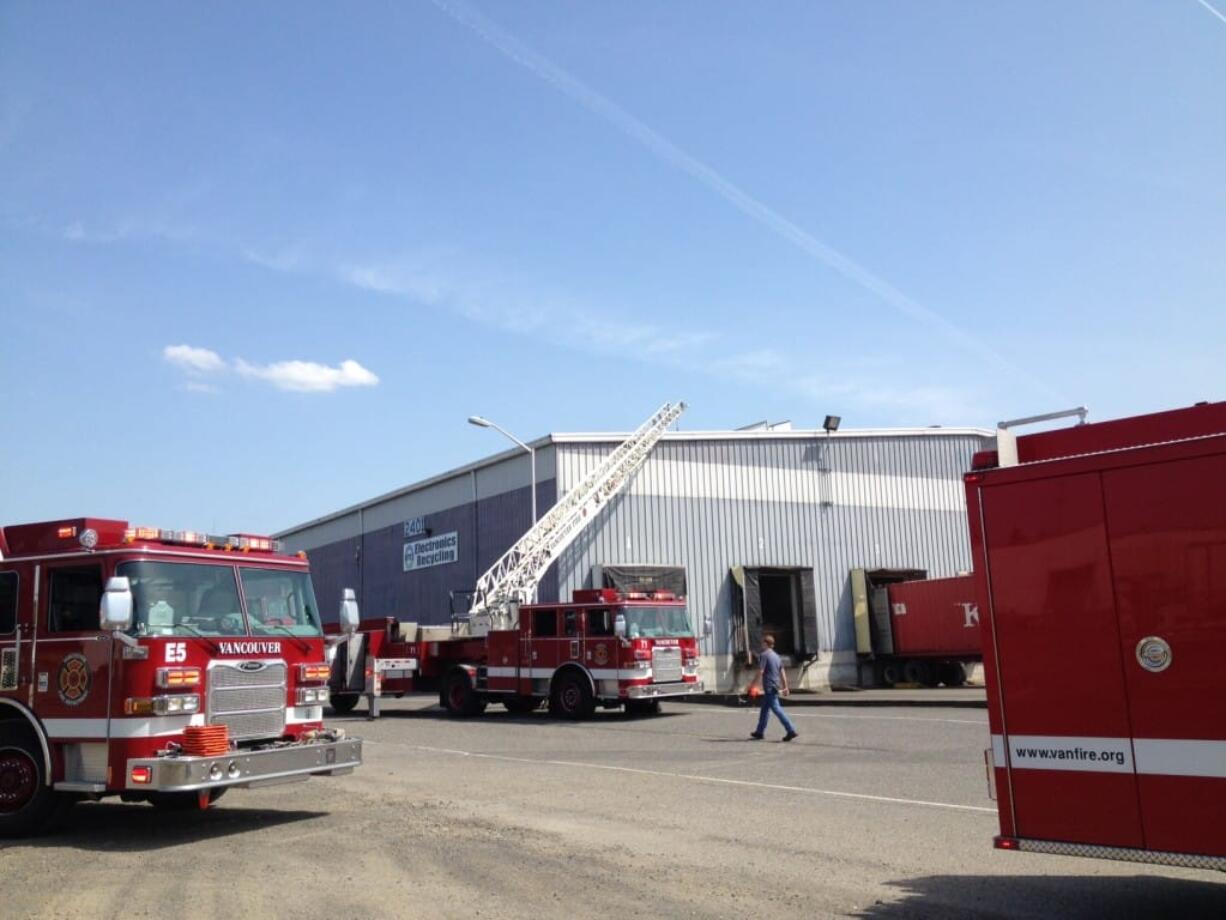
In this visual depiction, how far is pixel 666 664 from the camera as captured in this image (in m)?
23.8

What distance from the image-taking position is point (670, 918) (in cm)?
682

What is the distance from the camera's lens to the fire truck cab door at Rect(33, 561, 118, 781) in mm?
9484

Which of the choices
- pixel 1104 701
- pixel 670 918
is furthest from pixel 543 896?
pixel 1104 701

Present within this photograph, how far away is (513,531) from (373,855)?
2709cm

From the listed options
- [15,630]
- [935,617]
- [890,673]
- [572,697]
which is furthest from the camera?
[890,673]

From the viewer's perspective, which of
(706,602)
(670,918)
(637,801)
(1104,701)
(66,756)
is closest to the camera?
(1104,701)

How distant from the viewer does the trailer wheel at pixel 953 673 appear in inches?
1414

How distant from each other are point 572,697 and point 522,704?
7.41 feet

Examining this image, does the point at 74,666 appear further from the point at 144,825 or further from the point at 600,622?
the point at 600,622

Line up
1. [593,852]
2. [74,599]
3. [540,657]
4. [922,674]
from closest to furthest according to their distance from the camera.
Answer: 1. [593,852]
2. [74,599]
3. [540,657]
4. [922,674]

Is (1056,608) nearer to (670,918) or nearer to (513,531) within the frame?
(670,918)

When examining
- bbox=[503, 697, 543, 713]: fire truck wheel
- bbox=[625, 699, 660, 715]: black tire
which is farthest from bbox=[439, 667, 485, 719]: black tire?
bbox=[625, 699, 660, 715]: black tire

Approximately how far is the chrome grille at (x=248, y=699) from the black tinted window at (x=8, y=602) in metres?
2.10

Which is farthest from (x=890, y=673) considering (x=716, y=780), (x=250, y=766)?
(x=250, y=766)
